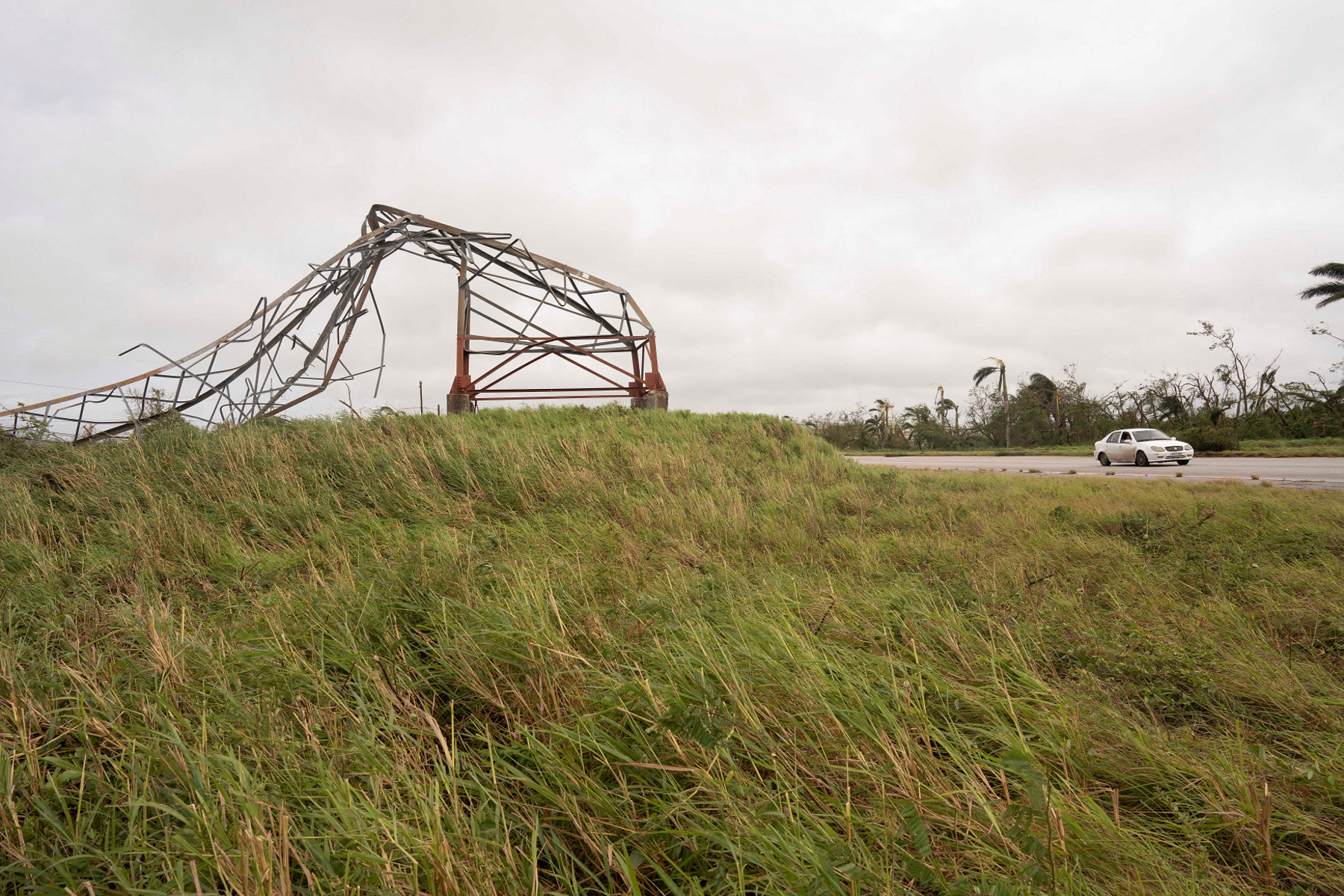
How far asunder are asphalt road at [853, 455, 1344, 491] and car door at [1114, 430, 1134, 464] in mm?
220

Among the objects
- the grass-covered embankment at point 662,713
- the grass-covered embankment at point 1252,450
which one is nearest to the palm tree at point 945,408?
the grass-covered embankment at point 1252,450

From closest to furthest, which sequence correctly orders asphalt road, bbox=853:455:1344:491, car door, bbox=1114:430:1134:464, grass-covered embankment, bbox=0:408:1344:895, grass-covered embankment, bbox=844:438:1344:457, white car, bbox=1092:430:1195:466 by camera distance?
grass-covered embankment, bbox=0:408:1344:895 < asphalt road, bbox=853:455:1344:491 < white car, bbox=1092:430:1195:466 < car door, bbox=1114:430:1134:464 < grass-covered embankment, bbox=844:438:1344:457

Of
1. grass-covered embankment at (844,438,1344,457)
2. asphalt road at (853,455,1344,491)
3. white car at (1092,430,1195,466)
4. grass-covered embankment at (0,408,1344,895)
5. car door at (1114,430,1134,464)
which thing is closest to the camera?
grass-covered embankment at (0,408,1344,895)

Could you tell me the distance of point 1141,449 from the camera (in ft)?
65.5

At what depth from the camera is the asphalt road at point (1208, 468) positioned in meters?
12.4

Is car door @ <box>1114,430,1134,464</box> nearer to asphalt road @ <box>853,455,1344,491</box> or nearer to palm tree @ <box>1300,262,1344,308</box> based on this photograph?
asphalt road @ <box>853,455,1344,491</box>

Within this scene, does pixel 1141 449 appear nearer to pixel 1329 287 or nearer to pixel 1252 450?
pixel 1252 450

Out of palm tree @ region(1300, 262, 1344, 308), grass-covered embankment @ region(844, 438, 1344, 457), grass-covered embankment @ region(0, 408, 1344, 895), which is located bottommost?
grass-covered embankment @ region(0, 408, 1344, 895)

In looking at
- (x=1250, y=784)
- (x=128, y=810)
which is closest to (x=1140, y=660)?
(x=1250, y=784)

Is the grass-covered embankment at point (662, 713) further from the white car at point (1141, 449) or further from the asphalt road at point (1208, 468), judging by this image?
the white car at point (1141, 449)

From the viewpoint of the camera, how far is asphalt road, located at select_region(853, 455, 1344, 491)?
12373mm

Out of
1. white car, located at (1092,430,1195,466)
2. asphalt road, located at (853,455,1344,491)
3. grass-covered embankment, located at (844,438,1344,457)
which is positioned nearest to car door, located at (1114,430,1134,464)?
white car, located at (1092,430,1195,466)

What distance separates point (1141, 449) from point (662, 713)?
23668 millimetres

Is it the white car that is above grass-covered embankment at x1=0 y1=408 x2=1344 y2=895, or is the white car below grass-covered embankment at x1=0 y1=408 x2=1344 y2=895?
above
